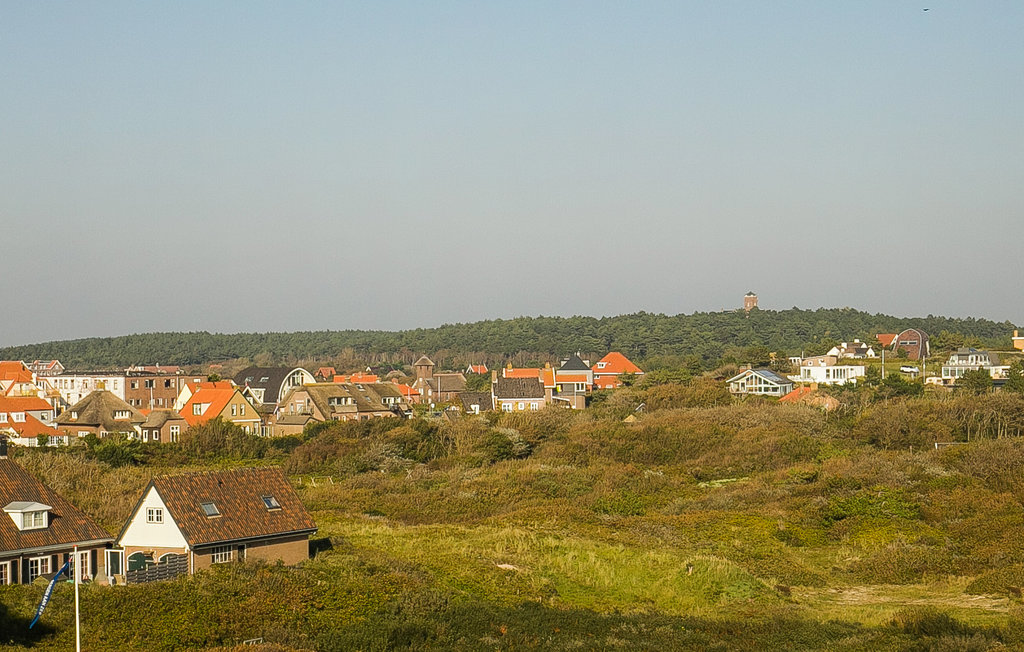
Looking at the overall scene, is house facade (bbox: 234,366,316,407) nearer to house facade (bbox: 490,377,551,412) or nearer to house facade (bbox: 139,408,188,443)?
house facade (bbox: 139,408,188,443)

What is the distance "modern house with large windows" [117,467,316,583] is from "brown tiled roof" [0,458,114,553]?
971 millimetres

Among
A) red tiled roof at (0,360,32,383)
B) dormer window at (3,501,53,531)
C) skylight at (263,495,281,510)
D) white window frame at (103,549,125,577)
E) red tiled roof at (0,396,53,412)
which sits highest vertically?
red tiled roof at (0,360,32,383)

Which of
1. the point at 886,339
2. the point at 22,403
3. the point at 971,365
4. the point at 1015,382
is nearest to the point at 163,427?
the point at 22,403

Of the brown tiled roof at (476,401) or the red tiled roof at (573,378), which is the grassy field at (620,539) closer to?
the brown tiled roof at (476,401)

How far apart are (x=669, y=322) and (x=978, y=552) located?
131236mm

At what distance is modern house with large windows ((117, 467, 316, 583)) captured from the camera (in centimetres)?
2494

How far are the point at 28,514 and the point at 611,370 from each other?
81694 millimetres

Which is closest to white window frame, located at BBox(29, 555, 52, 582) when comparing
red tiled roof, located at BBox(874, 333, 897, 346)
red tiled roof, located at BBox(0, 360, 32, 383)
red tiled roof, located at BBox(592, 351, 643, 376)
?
red tiled roof, located at BBox(0, 360, 32, 383)

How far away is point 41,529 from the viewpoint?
2455 cm

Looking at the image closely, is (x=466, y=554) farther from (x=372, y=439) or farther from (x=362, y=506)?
(x=372, y=439)

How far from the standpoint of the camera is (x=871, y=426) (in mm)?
57250

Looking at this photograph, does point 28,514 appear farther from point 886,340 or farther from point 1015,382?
point 886,340

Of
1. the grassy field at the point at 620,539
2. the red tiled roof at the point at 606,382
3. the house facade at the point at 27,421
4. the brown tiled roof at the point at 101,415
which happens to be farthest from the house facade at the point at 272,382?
the red tiled roof at the point at 606,382

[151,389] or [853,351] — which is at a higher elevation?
[853,351]
